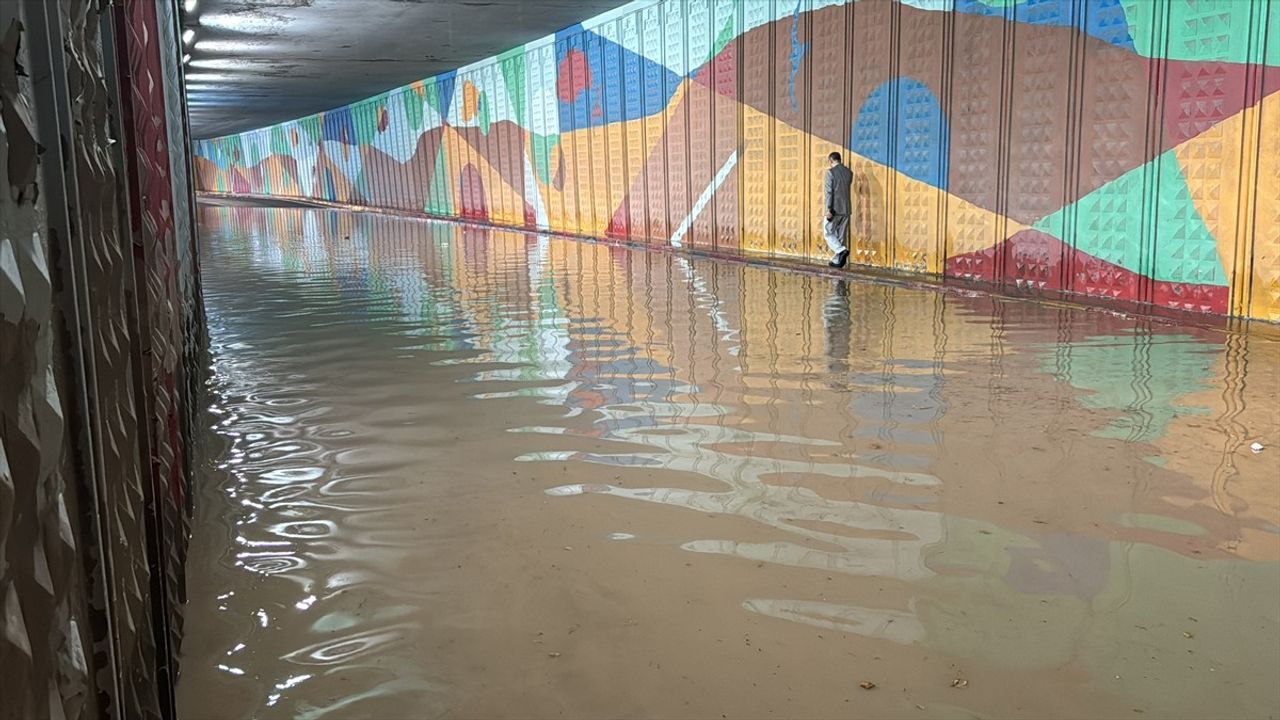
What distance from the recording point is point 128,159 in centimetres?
250

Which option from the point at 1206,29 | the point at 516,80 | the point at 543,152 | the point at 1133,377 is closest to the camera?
the point at 1133,377

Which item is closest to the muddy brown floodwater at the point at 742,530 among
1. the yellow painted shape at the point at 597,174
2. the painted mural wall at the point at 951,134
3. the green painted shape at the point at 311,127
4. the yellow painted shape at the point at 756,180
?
the painted mural wall at the point at 951,134

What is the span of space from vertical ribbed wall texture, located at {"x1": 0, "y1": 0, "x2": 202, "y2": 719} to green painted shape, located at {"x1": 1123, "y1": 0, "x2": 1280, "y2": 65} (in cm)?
823

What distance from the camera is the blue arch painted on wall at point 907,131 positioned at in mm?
11375

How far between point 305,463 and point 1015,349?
457 centimetres

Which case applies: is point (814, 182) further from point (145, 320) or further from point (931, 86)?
point (145, 320)

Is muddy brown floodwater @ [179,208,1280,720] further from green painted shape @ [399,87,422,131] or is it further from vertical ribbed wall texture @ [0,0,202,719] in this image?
green painted shape @ [399,87,422,131]

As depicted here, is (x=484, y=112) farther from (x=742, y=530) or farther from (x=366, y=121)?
(x=742, y=530)

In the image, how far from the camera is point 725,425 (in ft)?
16.2

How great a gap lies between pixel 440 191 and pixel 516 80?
22.0ft

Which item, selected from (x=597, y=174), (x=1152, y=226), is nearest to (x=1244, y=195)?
(x=1152, y=226)

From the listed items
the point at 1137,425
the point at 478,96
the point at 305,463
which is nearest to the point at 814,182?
the point at 1137,425

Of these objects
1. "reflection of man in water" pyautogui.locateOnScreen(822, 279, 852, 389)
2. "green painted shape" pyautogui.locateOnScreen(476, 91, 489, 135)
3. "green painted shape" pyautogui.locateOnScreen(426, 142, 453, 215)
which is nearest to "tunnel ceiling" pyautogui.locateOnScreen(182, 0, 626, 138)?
"green painted shape" pyautogui.locateOnScreen(476, 91, 489, 135)

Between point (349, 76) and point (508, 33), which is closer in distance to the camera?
point (508, 33)
